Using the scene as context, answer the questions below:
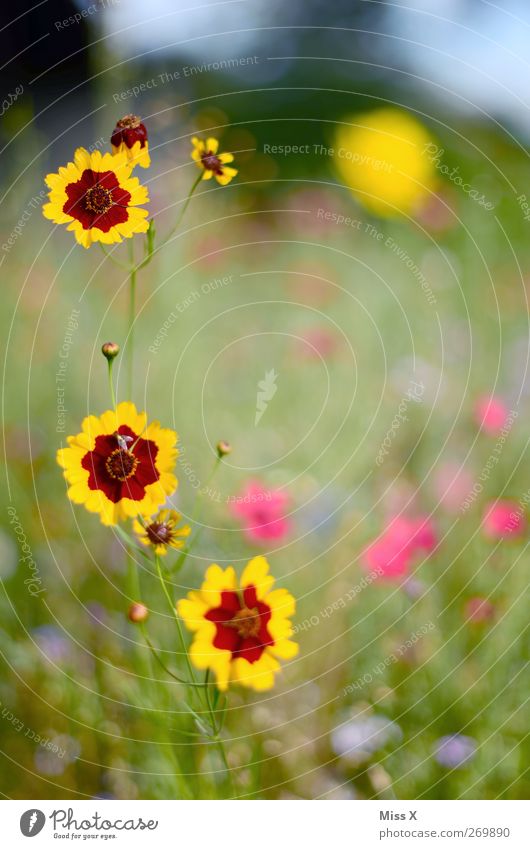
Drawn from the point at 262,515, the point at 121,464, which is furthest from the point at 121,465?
the point at 262,515

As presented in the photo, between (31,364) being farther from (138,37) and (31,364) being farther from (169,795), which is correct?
(169,795)

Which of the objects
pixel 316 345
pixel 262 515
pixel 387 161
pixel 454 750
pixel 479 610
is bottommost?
pixel 454 750

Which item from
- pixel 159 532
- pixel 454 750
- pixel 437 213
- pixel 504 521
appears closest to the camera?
pixel 159 532

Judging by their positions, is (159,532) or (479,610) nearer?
(159,532)

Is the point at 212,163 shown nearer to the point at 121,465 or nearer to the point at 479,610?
the point at 121,465

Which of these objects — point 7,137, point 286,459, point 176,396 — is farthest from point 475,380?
point 7,137

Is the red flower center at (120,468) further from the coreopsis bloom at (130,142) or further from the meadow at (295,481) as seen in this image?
the coreopsis bloom at (130,142)
